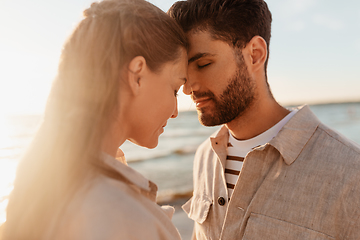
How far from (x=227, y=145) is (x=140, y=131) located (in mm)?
1265

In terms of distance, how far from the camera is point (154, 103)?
4.48ft

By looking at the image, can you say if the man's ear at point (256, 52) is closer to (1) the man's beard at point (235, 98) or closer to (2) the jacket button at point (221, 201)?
(1) the man's beard at point (235, 98)

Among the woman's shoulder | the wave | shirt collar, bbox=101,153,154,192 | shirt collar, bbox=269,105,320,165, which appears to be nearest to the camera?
the woman's shoulder

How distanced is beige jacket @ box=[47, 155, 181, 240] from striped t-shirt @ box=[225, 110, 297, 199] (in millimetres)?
1203

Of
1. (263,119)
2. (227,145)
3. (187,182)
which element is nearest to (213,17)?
(263,119)

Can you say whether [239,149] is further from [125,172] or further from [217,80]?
[125,172]

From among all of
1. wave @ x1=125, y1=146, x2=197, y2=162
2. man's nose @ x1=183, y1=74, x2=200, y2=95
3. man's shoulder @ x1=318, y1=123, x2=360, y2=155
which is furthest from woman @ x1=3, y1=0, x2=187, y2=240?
wave @ x1=125, y1=146, x2=197, y2=162

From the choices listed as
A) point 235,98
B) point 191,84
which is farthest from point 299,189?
point 191,84

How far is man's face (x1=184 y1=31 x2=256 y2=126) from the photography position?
2258 millimetres

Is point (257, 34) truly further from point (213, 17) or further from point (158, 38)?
point (158, 38)

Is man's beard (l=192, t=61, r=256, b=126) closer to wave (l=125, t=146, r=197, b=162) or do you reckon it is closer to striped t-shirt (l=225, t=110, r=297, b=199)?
striped t-shirt (l=225, t=110, r=297, b=199)

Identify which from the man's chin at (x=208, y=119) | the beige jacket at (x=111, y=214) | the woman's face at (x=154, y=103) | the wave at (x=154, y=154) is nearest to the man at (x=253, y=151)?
the man's chin at (x=208, y=119)

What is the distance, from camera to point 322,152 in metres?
1.75

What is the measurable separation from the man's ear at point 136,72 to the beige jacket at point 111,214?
0.35 metres
